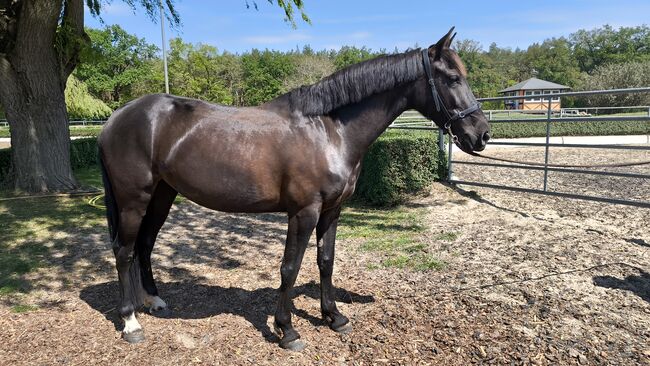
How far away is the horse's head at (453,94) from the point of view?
2885mm

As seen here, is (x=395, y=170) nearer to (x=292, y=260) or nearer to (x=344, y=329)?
(x=344, y=329)

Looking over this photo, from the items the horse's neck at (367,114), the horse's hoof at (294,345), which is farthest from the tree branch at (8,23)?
the horse's hoof at (294,345)

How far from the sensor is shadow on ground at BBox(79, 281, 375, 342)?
11.8 feet

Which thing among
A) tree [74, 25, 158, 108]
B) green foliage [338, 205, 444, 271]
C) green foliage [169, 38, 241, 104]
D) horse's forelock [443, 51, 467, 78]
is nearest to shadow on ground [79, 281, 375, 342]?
green foliage [338, 205, 444, 271]

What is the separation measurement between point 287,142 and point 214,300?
1.85m

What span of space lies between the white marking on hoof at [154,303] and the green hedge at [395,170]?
4.64 metres

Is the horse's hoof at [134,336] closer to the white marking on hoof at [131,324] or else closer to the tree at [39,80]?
the white marking on hoof at [131,324]

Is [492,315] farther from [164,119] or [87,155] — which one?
[87,155]

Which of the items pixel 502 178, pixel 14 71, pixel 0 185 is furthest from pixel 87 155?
pixel 502 178

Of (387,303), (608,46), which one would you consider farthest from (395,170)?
(608,46)

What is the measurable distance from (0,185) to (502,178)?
11.1 m

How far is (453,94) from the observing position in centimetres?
289

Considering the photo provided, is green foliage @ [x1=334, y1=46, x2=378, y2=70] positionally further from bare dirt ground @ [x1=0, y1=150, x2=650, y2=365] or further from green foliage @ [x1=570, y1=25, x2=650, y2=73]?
bare dirt ground @ [x1=0, y1=150, x2=650, y2=365]

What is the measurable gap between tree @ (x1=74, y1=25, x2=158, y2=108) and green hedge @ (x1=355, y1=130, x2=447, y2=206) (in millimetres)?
46775
